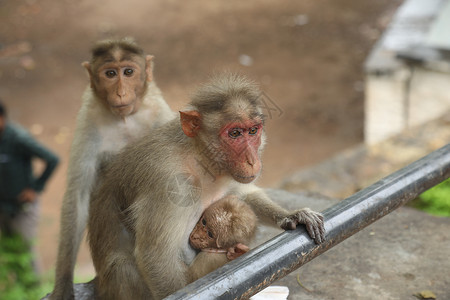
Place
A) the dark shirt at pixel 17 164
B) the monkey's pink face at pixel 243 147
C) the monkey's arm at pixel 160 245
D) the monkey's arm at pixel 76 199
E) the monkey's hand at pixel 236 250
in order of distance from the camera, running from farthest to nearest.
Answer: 1. the dark shirt at pixel 17 164
2. the monkey's arm at pixel 76 199
3. the monkey's hand at pixel 236 250
4. the monkey's arm at pixel 160 245
5. the monkey's pink face at pixel 243 147

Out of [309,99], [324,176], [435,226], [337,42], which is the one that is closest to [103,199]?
[435,226]

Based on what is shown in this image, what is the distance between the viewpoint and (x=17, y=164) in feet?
23.3

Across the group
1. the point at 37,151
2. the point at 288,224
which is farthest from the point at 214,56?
the point at 288,224

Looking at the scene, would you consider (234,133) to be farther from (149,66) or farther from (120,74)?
(149,66)

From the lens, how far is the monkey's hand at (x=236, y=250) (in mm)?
3129

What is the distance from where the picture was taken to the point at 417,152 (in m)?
7.09

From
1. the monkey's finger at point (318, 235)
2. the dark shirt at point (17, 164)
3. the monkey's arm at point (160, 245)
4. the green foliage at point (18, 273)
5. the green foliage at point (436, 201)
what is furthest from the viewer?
the dark shirt at point (17, 164)

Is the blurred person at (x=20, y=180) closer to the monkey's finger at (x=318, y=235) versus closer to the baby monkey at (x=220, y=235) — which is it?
the baby monkey at (x=220, y=235)

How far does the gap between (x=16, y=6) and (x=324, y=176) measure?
1334 centimetres

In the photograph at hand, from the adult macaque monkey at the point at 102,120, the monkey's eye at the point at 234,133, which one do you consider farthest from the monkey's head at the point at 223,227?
the adult macaque monkey at the point at 102,120

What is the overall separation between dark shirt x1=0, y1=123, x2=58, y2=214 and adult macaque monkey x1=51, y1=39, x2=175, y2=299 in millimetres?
3142

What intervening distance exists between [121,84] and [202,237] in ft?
3.75

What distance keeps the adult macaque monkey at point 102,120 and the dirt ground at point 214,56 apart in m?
5.03

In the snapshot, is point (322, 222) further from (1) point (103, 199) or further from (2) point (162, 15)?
(2) point (162, 15)
